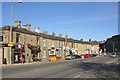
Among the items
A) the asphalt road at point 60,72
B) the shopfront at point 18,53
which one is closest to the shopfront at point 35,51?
the shopfront at point 18,53

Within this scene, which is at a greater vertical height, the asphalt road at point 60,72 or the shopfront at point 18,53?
the shopfront at point 18,53

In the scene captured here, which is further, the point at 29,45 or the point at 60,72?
the point at 29,45

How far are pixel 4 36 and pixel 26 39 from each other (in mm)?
8492

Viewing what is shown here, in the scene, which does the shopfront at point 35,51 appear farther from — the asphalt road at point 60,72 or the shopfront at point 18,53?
the asphalt road at point 60,72

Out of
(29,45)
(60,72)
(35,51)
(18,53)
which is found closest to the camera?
(60,72)

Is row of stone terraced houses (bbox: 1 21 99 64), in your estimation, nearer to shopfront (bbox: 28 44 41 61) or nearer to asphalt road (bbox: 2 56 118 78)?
shopfront (bbox: 28 44 41 61)

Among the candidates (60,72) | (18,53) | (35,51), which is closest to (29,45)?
(35,51)

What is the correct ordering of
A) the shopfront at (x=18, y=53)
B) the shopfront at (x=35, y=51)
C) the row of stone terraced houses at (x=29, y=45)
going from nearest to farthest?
the row of stone terraced houses at (x=29, y=45), the shopfront at (x=18, y=53), the shopfront at (x=35, y=51)

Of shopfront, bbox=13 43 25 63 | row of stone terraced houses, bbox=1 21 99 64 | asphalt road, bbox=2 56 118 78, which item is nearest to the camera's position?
asphalt road, bbox=2 56 118 78

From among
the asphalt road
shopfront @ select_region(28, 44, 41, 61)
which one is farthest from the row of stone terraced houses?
the asphalt road

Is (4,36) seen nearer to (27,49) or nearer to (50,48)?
(27,49)

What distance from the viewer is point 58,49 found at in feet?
271

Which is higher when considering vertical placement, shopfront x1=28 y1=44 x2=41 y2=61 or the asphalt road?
shopfront x1=28 y1=44 x2=41 y2=61

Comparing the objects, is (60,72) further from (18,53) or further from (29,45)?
(29,45)
